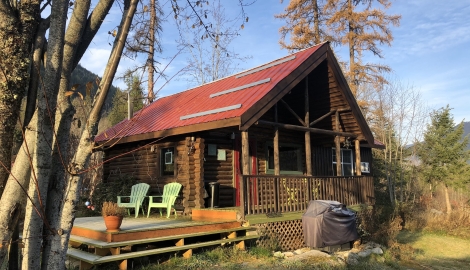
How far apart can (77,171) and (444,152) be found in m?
20.7

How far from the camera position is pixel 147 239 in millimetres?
6406

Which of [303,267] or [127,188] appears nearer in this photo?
[303,267]

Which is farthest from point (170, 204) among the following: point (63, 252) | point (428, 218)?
point (428, 218)

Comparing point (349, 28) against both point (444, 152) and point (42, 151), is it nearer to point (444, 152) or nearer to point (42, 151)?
point (444, 152)

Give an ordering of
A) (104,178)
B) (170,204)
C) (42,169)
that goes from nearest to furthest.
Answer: (42,169) < (170,204) < (104,178)

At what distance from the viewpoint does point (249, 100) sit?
864cm

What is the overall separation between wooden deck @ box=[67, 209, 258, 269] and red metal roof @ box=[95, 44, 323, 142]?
1.93 m

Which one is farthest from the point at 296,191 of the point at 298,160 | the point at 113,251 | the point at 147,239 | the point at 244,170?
the point at 113,251

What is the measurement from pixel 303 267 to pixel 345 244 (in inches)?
93.6

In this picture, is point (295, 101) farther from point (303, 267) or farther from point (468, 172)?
point (468, 172)

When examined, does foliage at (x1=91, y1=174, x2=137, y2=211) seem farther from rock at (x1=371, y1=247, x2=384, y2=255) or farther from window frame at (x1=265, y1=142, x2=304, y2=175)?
rock at (x1=371, y1=247, x2=384, y2=255)

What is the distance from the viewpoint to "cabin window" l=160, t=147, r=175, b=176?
10812 millimetres

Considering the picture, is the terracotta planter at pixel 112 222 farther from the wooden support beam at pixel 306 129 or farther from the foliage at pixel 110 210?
the wooden support beam at pixel 306 129

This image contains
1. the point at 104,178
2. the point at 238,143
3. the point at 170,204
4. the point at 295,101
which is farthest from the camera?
the point at 104,178
